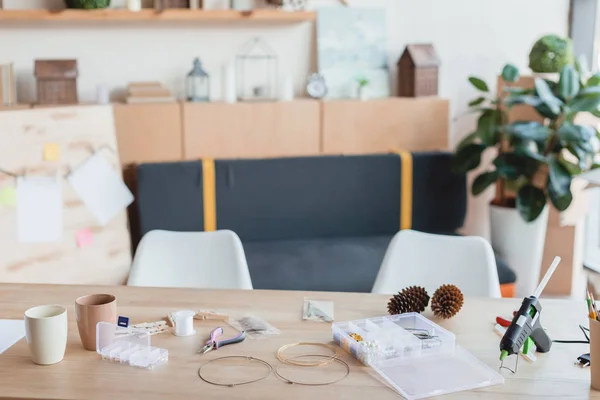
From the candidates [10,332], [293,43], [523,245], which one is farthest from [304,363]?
[293,43]

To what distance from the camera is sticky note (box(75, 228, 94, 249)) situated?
3.30m

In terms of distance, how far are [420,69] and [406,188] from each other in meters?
0.67

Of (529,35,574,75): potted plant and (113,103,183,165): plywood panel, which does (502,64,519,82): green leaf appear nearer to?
(529,35,574,75): potted plant

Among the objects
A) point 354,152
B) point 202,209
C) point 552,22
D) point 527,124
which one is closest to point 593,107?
point 527,124

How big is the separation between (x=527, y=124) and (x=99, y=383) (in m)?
2.74

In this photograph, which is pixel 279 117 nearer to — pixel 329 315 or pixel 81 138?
pixel 81 138

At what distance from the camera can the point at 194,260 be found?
2.39m

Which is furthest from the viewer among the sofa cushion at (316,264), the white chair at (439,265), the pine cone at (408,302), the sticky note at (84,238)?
the sticky note at (84,238)

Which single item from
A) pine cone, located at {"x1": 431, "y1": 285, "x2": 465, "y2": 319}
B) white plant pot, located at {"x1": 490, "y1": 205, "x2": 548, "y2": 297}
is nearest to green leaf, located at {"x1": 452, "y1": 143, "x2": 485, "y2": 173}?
white plant pot, located at {"x1": 490, "y1": 205, "x2": 548, "y2": 297}

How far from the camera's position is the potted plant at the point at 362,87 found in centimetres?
392

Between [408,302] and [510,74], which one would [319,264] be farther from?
[408,302]

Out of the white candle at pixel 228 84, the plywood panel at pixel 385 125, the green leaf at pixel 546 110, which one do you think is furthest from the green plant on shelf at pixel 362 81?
the green leaf at pixel 546 110

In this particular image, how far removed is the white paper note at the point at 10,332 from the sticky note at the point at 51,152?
1.66 meters

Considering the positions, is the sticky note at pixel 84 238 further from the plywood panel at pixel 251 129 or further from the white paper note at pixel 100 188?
the plywood panel at pixel 251 129
